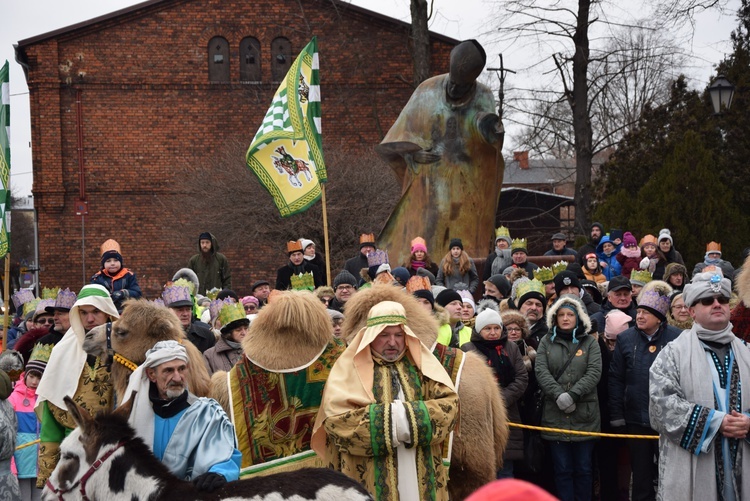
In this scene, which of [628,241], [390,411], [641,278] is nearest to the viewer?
[390,411]

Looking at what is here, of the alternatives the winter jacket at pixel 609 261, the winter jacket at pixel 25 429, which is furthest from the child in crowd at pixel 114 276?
the winter jacket at pixel 609 261

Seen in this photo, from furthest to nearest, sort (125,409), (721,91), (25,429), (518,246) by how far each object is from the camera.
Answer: (721,91)
(518,246)
(25,429)
(125,409)

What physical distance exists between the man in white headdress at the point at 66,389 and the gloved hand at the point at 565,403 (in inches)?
143

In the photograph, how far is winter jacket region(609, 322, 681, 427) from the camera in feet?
26.1

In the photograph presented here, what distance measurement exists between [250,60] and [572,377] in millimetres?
23798

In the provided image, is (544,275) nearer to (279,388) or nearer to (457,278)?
(457,278)

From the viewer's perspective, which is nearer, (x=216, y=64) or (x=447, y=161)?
(x=447, y=161)

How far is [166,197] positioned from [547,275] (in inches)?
802

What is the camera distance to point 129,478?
13.9 ft

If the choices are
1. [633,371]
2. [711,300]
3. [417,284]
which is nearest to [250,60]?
[417,284]

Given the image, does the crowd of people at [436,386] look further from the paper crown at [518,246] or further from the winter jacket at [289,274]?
the winter jacket at [289,274]

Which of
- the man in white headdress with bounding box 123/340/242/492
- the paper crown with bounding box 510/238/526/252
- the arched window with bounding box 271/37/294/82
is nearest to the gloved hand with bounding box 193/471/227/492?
the man in white headdress with bounding box 123/340/242/492

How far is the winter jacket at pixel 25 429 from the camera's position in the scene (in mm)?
7555

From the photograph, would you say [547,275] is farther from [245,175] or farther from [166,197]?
[166,197]
